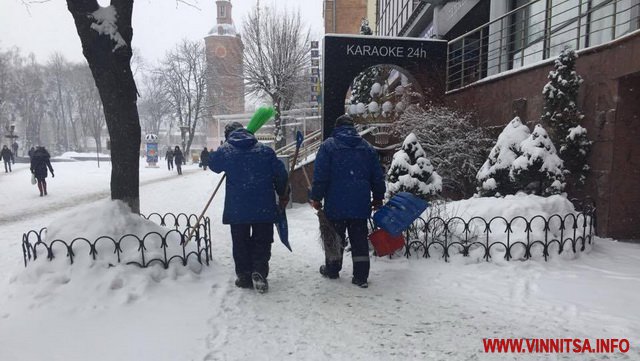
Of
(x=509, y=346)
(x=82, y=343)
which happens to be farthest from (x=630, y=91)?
(x=82, y=343)

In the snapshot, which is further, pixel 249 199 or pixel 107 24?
pixel 107 24

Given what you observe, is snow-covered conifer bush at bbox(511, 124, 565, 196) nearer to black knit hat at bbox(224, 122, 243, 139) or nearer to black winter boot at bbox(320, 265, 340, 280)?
black winter boot at bbox(320, 265, 340, 280)

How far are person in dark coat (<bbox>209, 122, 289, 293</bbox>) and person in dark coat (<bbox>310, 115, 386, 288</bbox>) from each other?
45 cm

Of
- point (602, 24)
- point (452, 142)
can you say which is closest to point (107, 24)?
point (452, 142)

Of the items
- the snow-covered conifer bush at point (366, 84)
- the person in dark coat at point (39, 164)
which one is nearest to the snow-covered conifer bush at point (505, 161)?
the snow-covered conifer bush at point (366, 84)

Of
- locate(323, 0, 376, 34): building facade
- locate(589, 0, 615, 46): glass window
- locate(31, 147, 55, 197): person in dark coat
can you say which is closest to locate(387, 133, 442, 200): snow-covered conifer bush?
locate(589, 0, 615, 46): glass window

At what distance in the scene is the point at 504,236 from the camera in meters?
5.13

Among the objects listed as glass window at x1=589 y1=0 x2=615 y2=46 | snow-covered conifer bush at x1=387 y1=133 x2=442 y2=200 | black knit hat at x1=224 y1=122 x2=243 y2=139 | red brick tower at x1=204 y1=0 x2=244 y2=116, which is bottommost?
snow-covered conifer bush at x1=387 y1=133 x2=442 y2=200

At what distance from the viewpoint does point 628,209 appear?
20.2 feet

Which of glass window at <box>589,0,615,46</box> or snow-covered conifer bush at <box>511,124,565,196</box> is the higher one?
glass window at <box>589,0,615,46</box>

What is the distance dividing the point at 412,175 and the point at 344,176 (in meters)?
2.48

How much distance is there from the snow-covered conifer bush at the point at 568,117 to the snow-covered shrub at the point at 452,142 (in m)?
1.93

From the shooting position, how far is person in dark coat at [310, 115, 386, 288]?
438 centimetres

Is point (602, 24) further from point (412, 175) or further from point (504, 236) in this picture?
point (504, 236)
